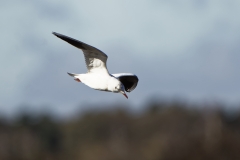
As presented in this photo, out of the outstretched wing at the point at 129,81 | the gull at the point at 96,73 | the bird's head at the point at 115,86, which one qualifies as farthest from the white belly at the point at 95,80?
the outstretched wing at the point at 129,81

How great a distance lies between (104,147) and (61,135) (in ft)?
88.0

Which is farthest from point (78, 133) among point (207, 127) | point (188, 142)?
point (188, 142)

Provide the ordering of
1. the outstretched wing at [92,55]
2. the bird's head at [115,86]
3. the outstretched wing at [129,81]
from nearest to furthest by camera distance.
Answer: the bird's head at [115,86] → the outstretched wing at [92,55] → the outstretched wing at [129,81]

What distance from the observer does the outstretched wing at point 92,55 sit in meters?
16.4

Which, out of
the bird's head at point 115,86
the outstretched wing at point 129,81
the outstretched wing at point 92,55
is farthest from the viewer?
the outstretched wing at point 129,81

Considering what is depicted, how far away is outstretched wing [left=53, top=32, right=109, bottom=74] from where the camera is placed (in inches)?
647

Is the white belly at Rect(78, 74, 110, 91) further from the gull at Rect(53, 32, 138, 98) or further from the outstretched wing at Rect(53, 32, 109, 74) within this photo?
the outstretched wing at Rect(53, 32, 109, 74)

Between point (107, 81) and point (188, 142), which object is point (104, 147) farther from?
point (107, 81)

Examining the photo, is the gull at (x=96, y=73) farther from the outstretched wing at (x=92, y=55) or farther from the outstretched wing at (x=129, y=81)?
the outstretched wing at (x=129, y=81)

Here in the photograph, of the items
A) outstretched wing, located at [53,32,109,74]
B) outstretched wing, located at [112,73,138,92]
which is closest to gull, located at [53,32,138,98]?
outstretched wing, located at [53,32,109,74]

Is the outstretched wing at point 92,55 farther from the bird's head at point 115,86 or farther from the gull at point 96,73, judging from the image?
the bird's head at point 115,86

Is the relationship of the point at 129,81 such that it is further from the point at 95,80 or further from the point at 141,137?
the point at 141,137

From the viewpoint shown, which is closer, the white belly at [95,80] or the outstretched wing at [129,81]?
the white belly at [95,80]

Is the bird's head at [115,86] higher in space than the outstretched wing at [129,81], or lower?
lower
